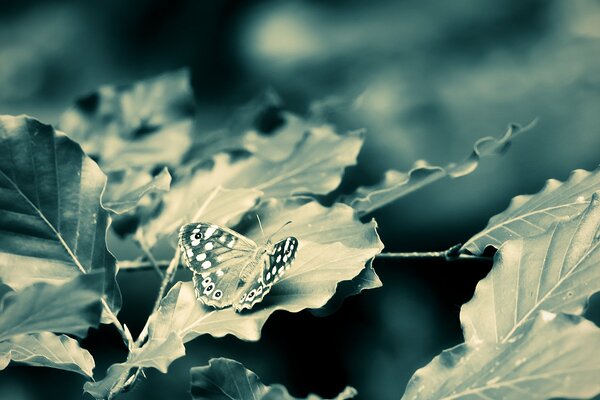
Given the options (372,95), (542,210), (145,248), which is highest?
(542,210)

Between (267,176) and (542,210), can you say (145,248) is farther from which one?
(542,210)

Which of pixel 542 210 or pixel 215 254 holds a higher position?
pixel 542 210

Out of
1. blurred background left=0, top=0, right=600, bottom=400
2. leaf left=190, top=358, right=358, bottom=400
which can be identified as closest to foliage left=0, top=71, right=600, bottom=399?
leaf left=190, top=358, right=358, bottom=400

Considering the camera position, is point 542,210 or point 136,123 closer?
point 542,210

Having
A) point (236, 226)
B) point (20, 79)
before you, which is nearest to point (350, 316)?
point (236, 226)

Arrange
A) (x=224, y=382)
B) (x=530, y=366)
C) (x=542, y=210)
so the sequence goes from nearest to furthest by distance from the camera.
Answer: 1. (x=530, y=366)
2. (x=224, y=382)
3. (x=542, y=210)

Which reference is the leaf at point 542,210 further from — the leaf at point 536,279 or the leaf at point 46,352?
the leaf at point 46,352

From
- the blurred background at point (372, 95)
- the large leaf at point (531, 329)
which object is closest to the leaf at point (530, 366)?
the large leaf at point (531, 329)

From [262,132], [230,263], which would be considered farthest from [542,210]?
[262,132]

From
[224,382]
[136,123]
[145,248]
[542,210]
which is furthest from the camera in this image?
[136,123]
